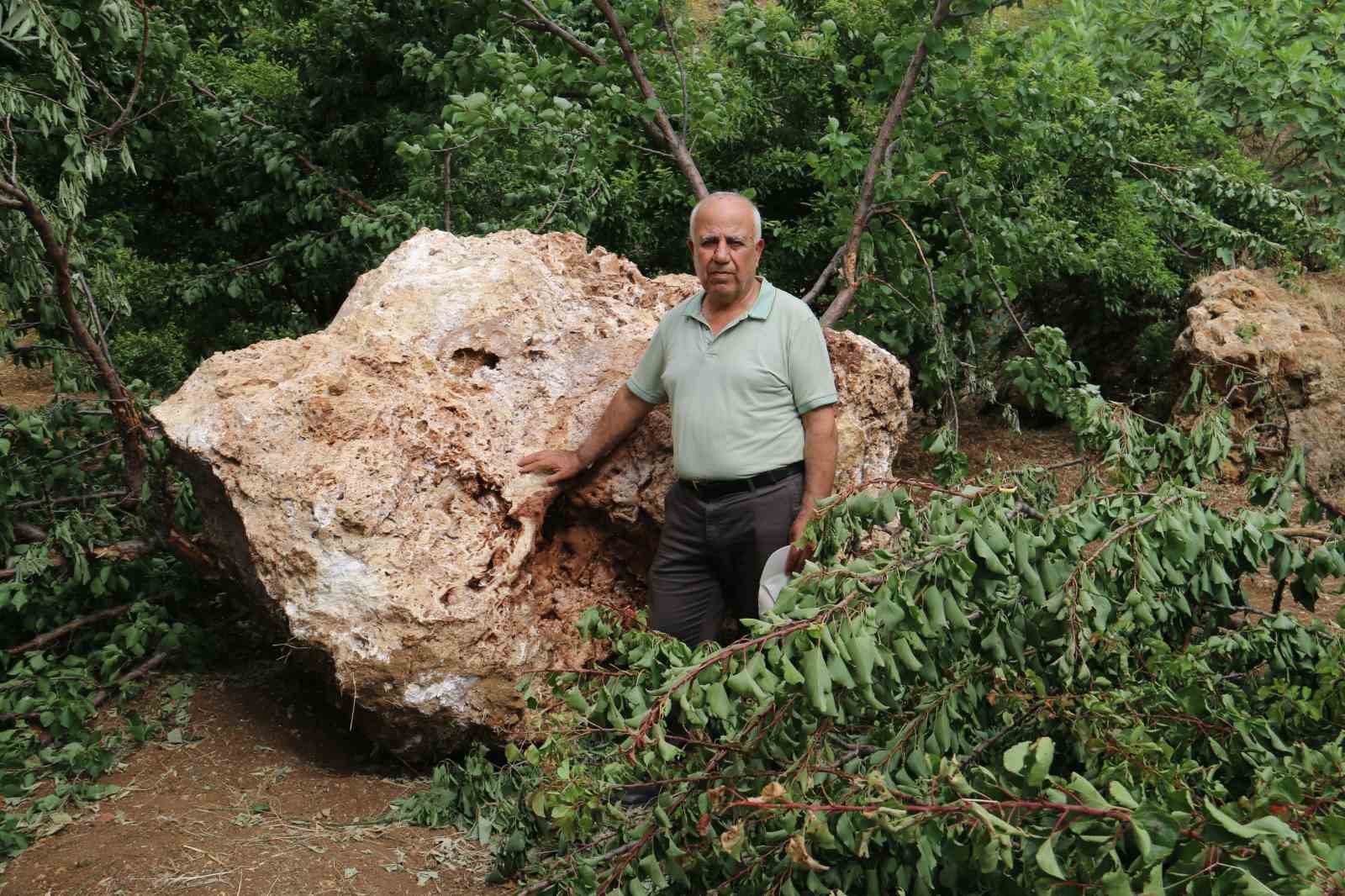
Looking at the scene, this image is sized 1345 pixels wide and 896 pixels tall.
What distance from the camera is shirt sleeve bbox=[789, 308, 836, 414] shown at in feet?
12.0

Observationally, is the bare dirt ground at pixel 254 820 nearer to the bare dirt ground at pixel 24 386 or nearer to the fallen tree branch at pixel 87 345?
the fallen tree branch at pixel 87 345

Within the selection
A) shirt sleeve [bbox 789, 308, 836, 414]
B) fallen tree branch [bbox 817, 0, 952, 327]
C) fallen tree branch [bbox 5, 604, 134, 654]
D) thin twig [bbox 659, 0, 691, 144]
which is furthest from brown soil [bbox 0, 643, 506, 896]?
thin twig [bbox 659, 0, 691, 144]

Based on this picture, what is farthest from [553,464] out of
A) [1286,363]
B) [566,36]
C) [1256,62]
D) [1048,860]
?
[1256,62]

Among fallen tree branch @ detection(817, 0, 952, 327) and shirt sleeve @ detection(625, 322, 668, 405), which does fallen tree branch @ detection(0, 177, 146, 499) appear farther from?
fallen tree branch @ detection(817, 0, 952, 327)

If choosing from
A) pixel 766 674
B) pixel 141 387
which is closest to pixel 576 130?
pixel 141 387

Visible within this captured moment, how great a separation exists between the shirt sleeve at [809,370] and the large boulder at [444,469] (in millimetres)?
576

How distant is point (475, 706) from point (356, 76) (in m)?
4.64

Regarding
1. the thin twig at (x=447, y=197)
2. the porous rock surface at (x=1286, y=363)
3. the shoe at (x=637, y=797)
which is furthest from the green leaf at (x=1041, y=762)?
the porous rock surface at (x=1286, y=363)

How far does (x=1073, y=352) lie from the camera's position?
26.9 ft

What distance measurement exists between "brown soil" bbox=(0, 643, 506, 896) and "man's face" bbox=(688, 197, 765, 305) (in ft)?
6.34

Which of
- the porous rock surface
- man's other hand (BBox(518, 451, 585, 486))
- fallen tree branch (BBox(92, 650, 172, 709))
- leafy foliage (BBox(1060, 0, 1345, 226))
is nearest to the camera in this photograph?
man's other hand (BBox(518, 451, 585, 486))

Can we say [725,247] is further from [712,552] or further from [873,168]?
[873,168]

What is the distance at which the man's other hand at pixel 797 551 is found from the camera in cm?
348

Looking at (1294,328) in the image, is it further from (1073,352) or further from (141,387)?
(141,387)
